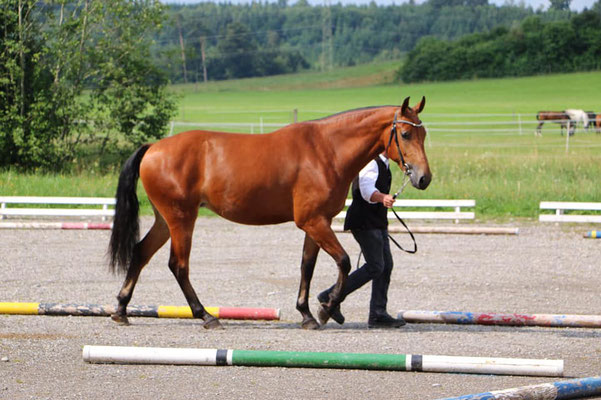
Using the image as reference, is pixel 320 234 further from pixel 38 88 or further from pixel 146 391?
pixel 38 88

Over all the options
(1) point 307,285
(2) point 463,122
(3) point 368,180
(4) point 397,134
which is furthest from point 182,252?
(2) point 463,122

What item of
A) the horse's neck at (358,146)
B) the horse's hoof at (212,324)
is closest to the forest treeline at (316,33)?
the horse's neck at (358,146)

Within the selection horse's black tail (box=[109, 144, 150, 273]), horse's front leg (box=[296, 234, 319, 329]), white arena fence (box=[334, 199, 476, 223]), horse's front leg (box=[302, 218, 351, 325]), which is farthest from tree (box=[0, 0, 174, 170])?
horse's front leg (box=[302, 218, 351, 325])

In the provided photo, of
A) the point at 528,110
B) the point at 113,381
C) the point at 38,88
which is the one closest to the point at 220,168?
the point at 113,381

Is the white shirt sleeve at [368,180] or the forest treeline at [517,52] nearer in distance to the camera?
the white shirt sleeve at [368,180]

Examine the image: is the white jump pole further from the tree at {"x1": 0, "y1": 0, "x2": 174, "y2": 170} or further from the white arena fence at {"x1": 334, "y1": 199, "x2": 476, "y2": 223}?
the tree at {"x1": 0, "y1": 0, "x2": 174, "y2": 170}

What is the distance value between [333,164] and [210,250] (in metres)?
5.85

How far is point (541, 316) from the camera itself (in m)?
7.32

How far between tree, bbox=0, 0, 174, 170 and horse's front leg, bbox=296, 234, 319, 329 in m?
16.6

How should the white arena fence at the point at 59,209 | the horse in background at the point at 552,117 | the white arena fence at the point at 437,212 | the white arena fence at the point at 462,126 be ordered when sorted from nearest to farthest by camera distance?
the white arena fence at the point at 437,212
the white arena fence at the point at 59,209
the horse in background at the point at 552,117
the white arena fence at the point at 462,126

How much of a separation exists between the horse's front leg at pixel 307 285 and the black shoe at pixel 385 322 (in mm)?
550

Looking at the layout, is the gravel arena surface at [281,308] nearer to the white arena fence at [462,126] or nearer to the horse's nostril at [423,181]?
the horse's nostril at [423,181]

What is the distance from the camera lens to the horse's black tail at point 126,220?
8062 mm

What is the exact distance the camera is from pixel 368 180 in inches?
298
